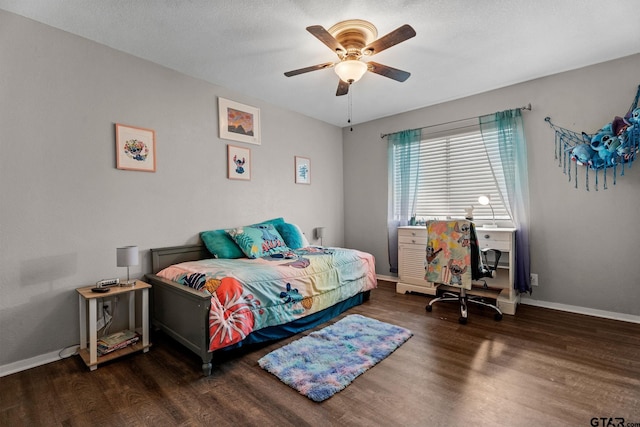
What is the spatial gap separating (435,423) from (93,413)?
194cm

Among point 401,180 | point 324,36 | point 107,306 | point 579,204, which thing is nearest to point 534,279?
point 579,204

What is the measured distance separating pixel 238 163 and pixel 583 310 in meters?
4.26

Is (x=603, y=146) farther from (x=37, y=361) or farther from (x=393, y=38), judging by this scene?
(x=37, y=361)

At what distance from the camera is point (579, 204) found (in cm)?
320

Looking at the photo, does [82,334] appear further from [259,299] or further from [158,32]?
[158,32]

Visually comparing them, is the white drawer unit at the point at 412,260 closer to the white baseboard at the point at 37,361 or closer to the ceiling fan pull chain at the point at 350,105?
the ceiling fan pull chain at the point at 350,105

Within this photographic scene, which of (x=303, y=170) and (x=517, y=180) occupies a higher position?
(x=303, y=170)

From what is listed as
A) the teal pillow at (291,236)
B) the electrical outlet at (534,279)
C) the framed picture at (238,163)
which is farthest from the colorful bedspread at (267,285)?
the electrical outlet at (534,279)

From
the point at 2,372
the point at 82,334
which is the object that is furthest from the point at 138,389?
the point at 2,372

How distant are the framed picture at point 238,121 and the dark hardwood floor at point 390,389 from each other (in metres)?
2.38

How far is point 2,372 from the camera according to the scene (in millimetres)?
2086

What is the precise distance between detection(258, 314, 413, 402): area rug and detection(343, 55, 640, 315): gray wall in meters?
2.07

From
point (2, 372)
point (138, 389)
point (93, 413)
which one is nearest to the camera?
point (93, 413)

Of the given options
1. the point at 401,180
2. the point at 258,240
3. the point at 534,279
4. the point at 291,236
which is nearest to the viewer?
the point at 258,240
